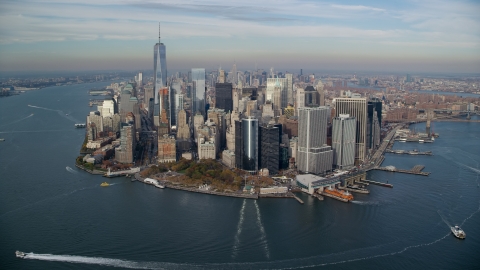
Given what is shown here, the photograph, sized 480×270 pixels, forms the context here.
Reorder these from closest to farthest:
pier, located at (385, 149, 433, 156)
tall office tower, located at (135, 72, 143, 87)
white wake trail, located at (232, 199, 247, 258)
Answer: white wake trail, located at (232, 199, 247, 258), pier, located at (385, 149, 433, 156), tall office tower, located at (135, 72, 143, 87)

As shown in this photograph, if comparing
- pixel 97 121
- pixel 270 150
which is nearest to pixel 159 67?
pixel 97 121

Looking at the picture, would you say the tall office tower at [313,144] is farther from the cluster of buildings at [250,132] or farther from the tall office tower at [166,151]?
the tall office tower at [166,151]

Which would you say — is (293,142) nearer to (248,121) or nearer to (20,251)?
(248,121)

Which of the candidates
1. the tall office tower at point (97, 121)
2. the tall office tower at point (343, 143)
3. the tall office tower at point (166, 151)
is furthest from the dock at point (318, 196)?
the tall office tower at point (97, 121)

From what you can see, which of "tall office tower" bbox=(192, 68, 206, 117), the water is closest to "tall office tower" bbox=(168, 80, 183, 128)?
"tall office tower" bbox=(192, 68, 206, 117)

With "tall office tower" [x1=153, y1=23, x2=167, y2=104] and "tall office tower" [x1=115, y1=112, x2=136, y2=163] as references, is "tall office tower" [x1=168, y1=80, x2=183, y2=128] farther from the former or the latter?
"tall office tower" [x1=115, y1=112, x2=136, y2=163]

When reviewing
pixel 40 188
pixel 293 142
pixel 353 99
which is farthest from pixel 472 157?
pixel 40 188
